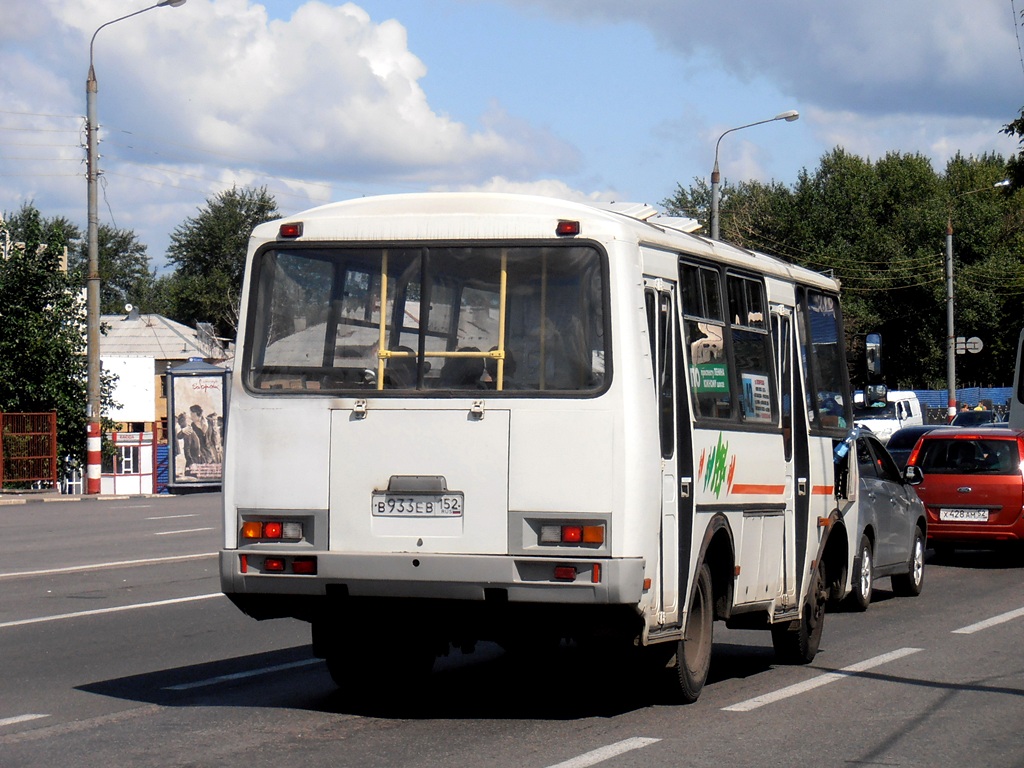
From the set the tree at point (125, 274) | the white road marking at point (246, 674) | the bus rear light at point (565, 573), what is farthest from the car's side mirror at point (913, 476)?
the tree at point (125, 274)

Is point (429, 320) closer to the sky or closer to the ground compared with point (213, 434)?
closer to the sky

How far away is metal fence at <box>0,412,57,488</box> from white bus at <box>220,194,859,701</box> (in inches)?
1148

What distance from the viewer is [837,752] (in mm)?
7457

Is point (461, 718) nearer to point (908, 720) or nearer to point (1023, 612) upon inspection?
point (908, 720)

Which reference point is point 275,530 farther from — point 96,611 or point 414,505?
point 96,611

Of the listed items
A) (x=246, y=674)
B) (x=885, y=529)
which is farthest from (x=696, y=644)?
(x=885, y=529)

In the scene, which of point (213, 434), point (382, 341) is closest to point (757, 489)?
point (382, 341)

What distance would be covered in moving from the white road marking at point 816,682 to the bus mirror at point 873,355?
7.14ft

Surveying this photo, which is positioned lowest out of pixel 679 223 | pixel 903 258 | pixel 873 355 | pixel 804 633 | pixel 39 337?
pixel 804 633

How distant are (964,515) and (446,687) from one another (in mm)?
11980

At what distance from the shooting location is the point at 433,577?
7.84 m

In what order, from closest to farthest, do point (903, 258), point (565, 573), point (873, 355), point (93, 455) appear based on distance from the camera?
point (565, 573)
point (873, 355)
point (93, 455)
point (903, 258)

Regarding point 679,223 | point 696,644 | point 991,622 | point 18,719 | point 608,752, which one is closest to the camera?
point 608,752

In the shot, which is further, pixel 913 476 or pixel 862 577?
pixel 913 476
